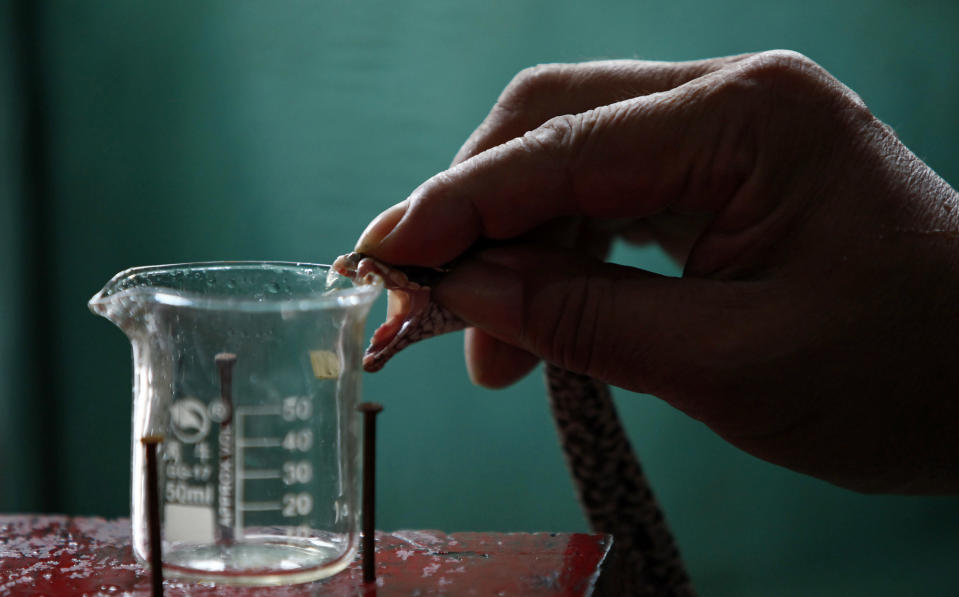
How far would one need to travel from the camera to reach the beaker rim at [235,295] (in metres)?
0.72

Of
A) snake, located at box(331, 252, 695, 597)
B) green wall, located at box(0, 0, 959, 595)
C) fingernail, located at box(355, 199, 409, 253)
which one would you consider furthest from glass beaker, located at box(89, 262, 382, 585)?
green wall, located at box(0, 0, 959, 595)

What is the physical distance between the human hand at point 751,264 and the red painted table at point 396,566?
202mm

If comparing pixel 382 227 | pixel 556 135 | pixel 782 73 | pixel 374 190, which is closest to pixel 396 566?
pixel 382 227

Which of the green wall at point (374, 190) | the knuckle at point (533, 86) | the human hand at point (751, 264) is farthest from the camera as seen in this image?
the green wall at point (374, 190)

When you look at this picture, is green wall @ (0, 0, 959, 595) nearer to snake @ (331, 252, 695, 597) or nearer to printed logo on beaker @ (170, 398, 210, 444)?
snake @ (331, 252, 695, 597)

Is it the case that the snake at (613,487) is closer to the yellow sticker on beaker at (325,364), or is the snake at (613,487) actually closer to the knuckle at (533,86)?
the knuckle at (533,86)

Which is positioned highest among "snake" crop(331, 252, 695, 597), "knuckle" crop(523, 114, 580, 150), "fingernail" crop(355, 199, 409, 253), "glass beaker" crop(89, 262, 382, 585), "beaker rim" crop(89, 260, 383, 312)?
"knuckle" crop(523, 114, 580, 150)

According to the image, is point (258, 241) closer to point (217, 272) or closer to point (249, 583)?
point (217, 272)

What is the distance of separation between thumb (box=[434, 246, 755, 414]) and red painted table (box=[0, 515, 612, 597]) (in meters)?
0.18

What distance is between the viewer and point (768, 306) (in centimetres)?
87

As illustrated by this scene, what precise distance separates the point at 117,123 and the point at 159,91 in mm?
162

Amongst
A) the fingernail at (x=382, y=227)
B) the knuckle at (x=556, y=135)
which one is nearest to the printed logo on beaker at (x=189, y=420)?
the fingernail at (x=382, y=227)

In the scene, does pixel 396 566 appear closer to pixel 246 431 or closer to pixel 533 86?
pixel 246 431

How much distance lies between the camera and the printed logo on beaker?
0.74 metres
